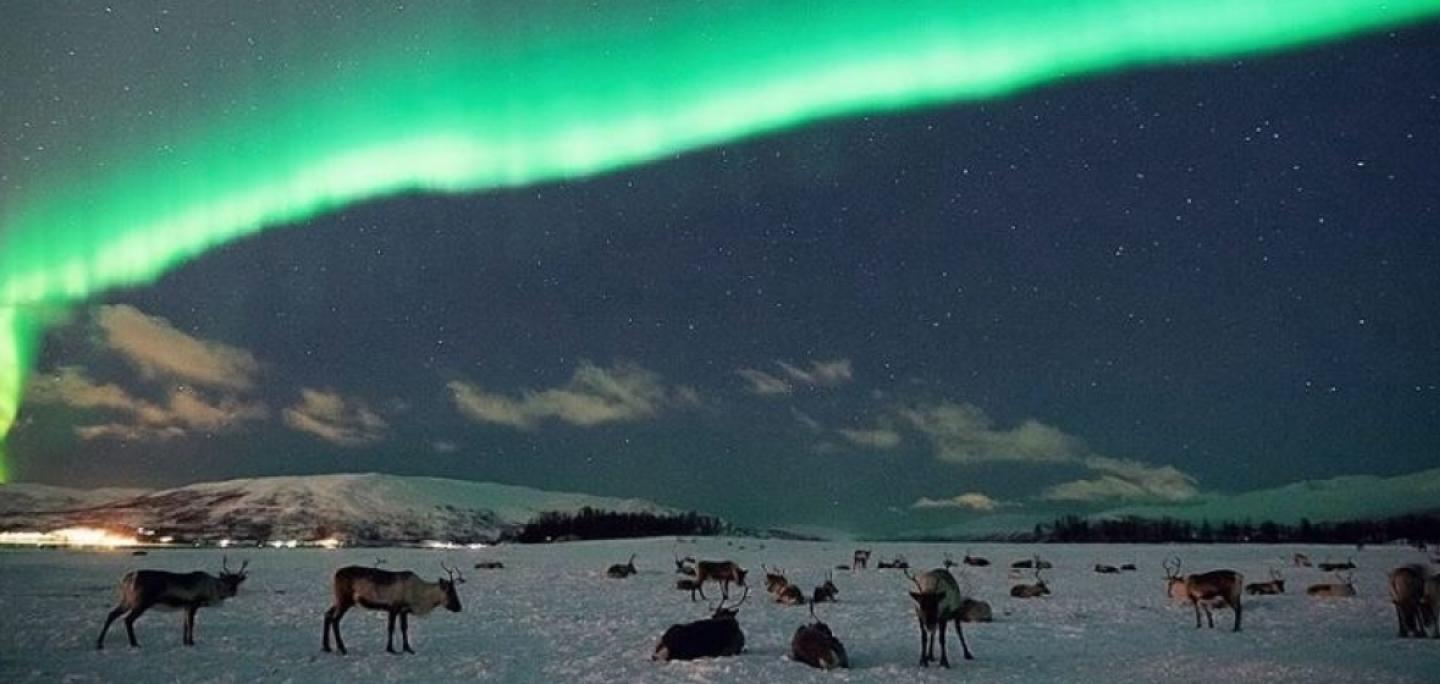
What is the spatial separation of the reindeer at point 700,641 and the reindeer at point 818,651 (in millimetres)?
1512

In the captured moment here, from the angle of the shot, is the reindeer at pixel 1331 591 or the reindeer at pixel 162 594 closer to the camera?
the reindeer at pixel 162 594

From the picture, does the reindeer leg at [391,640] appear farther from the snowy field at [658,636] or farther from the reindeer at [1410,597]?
the reindeer at [1410,597]

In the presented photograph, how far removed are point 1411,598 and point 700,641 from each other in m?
18.6

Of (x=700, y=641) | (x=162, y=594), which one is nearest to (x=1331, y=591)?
(x=700, y=641)

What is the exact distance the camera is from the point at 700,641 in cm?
2239

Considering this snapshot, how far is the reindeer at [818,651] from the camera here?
2094 cm

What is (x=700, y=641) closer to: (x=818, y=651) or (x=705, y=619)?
(x=818, y=651)

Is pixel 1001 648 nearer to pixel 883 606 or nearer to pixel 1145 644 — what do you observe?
pixel 1145 644

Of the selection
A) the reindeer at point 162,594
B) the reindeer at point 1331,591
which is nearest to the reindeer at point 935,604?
the reindeer at point 162,594

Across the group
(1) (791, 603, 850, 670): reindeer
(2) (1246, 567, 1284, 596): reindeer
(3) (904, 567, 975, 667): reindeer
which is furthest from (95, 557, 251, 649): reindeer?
(2) (1246, 567, 1284, 596): reindeer

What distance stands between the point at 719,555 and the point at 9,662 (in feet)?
193

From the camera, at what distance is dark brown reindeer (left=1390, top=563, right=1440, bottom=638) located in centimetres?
2623

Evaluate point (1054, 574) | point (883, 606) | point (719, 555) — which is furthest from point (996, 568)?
point (883, 606)

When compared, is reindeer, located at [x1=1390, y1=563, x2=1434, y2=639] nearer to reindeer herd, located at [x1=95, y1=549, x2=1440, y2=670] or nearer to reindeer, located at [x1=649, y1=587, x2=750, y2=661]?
reindeer herd, located at [x1=95, y1=549, x2=1440, y2=670]
